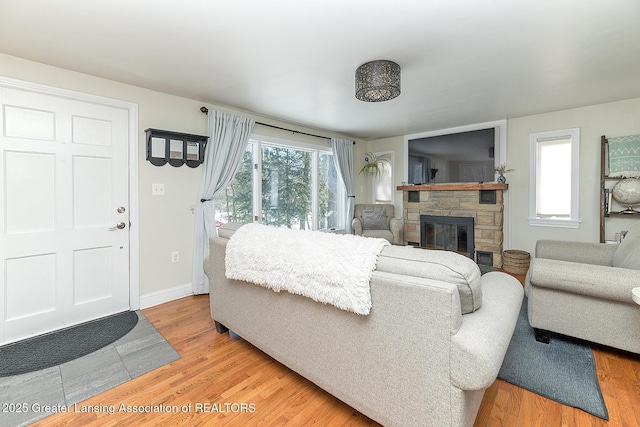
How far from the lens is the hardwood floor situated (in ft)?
4.75

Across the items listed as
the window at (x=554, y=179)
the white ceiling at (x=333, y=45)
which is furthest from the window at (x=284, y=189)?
the window at (x=554, y=179)

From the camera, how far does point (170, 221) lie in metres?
3.10

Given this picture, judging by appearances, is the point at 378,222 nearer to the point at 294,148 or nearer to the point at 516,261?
the point at 294,148

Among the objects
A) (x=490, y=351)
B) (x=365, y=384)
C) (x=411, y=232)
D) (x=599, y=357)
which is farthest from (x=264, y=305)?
(x=411, y=232)

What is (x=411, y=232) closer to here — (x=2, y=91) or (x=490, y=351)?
(x=490, y=351)

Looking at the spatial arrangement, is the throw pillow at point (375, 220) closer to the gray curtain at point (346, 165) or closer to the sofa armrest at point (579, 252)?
the gray curtain at point (346, 165)

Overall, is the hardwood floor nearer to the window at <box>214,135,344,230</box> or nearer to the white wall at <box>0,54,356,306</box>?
the white wall at <box>0,54,356,306</box>

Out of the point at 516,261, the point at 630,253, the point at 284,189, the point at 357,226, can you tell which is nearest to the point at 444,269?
the point at 630,253

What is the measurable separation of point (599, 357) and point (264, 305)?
2.34 metres

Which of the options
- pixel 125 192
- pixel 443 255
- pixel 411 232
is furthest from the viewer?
pixel 411 232

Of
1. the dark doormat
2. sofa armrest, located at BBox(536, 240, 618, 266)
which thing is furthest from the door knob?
sofa armrest, located at BBox(536, 240, 618, 266)

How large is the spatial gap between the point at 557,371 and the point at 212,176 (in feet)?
11.4

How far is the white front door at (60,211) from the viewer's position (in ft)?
7.38

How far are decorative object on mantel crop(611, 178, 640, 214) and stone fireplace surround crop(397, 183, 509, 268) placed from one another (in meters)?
1.12
